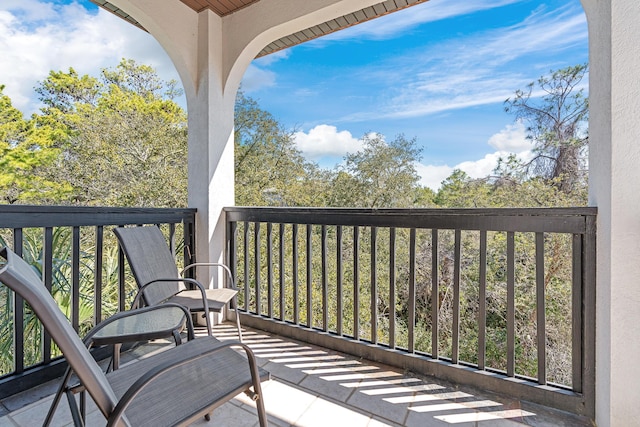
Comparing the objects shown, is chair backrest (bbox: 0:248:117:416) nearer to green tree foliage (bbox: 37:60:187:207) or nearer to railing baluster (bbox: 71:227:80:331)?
railing baluster (bbox: 71:227:80:331)

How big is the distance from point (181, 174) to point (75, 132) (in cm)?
375

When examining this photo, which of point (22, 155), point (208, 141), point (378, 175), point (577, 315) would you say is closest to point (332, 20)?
point (208, 141)

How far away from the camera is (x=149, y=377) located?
864mm

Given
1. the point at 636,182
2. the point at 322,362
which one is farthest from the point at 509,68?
the point at 322,362

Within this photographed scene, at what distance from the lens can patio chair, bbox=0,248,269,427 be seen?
791mm

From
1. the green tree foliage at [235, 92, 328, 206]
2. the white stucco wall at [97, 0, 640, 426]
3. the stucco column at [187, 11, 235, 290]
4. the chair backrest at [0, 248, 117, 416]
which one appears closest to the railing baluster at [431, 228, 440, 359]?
the white stucco wall at [97, 0, 640, 426]

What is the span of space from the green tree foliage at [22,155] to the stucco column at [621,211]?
11.6m

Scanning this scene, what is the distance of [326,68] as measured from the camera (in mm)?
12016

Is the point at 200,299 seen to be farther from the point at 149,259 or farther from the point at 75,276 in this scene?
the point at 75,276

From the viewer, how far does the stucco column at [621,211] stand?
146cm

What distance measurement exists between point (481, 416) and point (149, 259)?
2.30 meters

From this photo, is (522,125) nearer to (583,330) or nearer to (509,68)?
(509,68)

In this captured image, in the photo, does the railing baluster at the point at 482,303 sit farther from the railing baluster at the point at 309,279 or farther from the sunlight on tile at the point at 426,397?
the railing baluster at the point at 309,279

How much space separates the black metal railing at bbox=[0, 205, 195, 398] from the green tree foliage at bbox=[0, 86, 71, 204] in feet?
26.3
